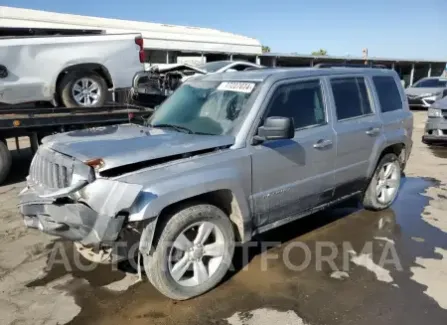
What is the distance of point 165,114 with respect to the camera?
14.1ft

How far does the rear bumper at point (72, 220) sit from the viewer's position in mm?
2883

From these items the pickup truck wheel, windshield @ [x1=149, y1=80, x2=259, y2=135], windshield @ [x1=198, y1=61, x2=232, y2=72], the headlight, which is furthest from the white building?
the pickup truck wheel

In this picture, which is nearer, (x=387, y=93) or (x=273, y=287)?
(x=273, y=287)

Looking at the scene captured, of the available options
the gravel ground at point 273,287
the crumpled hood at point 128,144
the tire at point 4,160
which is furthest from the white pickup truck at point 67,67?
the crumpled hood at point 128,144

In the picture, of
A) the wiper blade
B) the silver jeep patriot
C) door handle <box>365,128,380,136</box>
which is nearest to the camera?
the silver jeep patriot

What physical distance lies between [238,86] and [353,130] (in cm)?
151

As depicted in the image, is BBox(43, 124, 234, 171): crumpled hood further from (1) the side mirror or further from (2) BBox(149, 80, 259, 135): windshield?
(1) the side mirror

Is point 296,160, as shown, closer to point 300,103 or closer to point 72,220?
point 300,103

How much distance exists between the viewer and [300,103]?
409 centimetres

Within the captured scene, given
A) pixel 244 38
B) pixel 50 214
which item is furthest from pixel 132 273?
pixel 244 38

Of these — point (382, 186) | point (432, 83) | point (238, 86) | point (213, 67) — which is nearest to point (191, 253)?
point (238, 86)

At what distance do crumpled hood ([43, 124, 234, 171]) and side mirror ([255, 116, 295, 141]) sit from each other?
301 millimetres

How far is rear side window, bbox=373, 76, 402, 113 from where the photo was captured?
5109 mm

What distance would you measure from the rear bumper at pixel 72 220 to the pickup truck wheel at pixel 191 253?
412 mm
